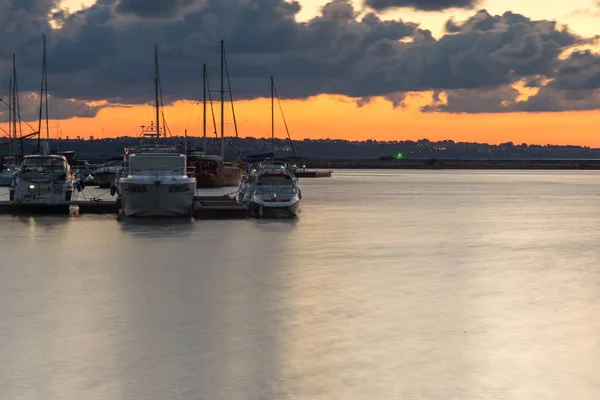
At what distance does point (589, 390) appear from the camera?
11.9 metres

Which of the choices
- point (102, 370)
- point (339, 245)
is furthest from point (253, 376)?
point (339, 245)

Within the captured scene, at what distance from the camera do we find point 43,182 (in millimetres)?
50750

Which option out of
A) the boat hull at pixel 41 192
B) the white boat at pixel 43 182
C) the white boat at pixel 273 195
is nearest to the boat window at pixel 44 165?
the white boat at pixel 43 182

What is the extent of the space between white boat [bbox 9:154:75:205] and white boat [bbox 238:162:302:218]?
8.97m

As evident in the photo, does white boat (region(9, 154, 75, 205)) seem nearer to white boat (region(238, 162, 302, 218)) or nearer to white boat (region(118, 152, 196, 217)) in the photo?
white boat (region(118, 152, 196, 217))

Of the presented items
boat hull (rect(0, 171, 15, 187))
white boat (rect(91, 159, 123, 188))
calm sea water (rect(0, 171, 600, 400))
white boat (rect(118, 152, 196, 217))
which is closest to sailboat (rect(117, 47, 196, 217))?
white boat (rect(118, 152, 196, 217))

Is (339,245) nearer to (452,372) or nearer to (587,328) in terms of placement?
(587,328)

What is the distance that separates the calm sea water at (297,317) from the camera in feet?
40.5

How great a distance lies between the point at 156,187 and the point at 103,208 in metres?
6.79

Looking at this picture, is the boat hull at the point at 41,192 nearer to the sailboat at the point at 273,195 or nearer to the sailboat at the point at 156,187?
the sailboat at the point at 156,187

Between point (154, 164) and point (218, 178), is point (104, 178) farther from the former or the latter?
point (154, 164)

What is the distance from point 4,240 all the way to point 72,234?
3444 millimetres

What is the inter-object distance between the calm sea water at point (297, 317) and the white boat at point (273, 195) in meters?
9.70

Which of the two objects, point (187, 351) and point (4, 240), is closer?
point (187, 351)
